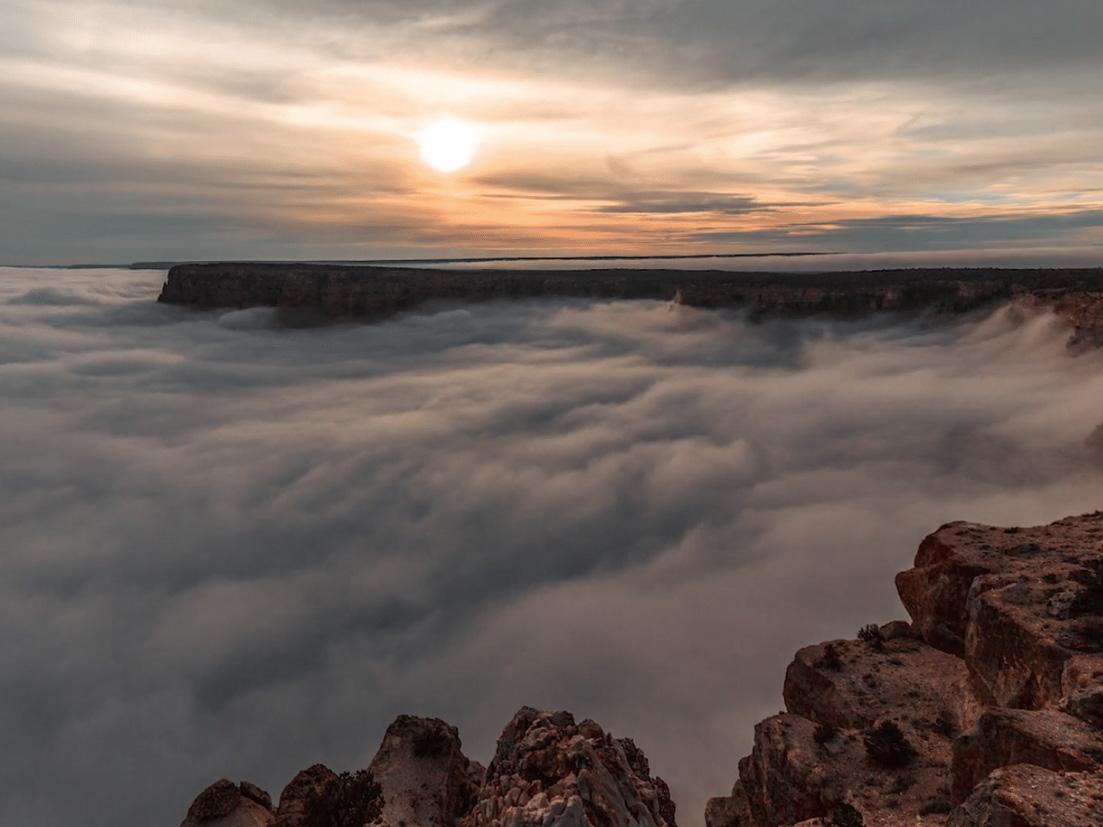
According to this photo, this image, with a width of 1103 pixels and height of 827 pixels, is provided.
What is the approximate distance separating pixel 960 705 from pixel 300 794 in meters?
23.7

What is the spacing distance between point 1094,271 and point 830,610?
5713 inches

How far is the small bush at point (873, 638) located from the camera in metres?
26.3

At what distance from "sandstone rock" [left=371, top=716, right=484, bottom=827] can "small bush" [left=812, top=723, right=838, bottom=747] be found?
1288 centimetres

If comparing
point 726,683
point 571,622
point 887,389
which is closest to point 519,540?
point 571,622

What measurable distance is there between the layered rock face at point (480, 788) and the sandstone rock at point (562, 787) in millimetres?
24

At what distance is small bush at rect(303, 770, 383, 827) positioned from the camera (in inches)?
802

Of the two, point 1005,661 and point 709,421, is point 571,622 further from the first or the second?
point 709,421

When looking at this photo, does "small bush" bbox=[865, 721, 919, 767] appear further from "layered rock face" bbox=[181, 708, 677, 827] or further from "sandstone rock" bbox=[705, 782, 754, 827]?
"sandstone rock" bbox=[705, 782, 754, 827]

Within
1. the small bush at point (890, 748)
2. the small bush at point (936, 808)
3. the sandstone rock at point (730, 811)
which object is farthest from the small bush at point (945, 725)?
the sandstone rock at point (730, 811)

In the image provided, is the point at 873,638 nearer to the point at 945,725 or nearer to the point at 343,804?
the point at 945,725

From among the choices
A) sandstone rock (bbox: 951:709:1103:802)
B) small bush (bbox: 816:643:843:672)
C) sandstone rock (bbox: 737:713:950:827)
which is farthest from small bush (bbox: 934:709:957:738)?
sandstone rock (bbox: 951:709:1103:802)

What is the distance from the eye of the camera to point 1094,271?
6211 inches

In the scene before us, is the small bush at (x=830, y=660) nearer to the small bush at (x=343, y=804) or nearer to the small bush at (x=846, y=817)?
the small bush at (x=846, y=817)

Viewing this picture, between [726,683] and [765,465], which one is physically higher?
[765,465]
